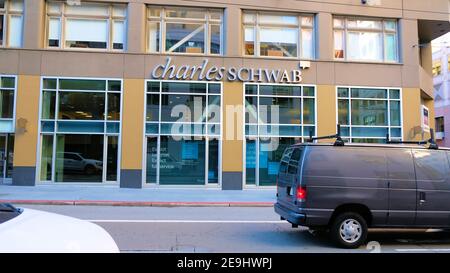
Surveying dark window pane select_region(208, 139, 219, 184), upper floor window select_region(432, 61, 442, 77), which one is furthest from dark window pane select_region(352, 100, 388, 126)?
upper floor window select_region(432, 61, 442, 77)

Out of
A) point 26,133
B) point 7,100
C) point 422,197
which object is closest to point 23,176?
point 26,133

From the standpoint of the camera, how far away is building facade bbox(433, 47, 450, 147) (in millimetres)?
50994

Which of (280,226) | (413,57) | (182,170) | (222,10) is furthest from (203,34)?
(280,226)

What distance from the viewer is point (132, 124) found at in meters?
19.1

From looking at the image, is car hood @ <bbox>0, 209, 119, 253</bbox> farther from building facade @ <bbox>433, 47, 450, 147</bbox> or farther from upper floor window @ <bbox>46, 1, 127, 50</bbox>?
building facade @ <bbox>433, 47, 450, 147</bbox>

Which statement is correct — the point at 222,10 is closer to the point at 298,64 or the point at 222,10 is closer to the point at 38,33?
the point at 298,64

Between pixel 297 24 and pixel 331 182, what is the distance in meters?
14.6

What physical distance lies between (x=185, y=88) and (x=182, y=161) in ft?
10.8

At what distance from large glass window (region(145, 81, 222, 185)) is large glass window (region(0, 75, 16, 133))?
19.2 feet

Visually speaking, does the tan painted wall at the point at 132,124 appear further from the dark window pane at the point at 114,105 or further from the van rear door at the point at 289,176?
the van rear door at the point at 289,176

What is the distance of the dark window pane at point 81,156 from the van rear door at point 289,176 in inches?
474

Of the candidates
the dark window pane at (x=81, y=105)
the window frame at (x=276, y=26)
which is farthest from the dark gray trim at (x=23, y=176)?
the window frame at (x=276, y=26)

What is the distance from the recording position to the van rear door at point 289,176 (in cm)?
823

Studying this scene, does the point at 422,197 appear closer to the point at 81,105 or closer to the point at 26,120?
the point at 81,105
